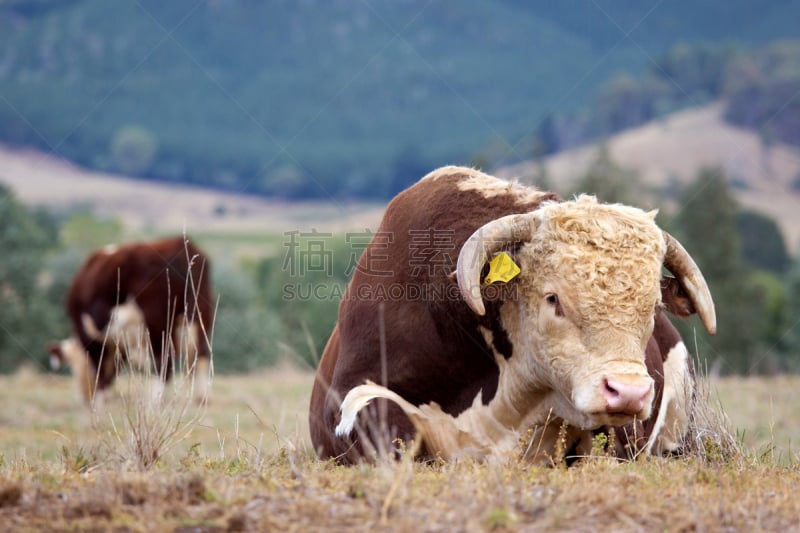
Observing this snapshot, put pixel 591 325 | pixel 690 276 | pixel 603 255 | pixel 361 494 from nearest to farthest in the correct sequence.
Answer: pixel 361 494 → pixel 591 325 → pixel 603 255 → pixel 690 276

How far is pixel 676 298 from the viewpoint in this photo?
6879mm

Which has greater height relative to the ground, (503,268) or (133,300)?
(503,268)

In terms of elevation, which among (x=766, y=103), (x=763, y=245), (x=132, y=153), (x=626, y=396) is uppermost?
(x=766, y=103)

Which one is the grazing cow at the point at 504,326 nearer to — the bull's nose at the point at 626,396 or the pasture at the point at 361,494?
the bull's nose at the point at 626,396

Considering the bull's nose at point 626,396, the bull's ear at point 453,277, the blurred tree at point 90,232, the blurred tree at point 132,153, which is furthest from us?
the blurred tree at point 132,153

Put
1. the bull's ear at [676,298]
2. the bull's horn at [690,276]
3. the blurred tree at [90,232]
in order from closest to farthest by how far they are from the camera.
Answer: the bull's horn at [690,276] < the bull's ear at [676,298] < the blurred tree at [90,232]

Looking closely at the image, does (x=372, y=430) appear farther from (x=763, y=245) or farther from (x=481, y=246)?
(x=763, y=245)

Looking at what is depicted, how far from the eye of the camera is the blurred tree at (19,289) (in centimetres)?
3912

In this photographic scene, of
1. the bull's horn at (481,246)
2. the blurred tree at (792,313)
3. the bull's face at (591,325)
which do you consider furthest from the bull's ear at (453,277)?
the blurred tree at (792,313)

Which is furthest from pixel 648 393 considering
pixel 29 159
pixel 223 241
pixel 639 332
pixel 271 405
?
pixel 29 159

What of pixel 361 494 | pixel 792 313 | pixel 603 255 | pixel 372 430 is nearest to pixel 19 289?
pixel 792 313

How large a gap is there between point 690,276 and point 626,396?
1.43 m

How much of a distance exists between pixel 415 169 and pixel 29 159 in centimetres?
6725

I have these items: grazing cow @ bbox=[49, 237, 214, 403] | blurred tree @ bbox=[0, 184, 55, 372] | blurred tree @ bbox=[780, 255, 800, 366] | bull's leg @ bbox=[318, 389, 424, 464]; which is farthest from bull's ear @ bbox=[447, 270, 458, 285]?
blurred tree @ bbox=[780, 255, 800, 366]
